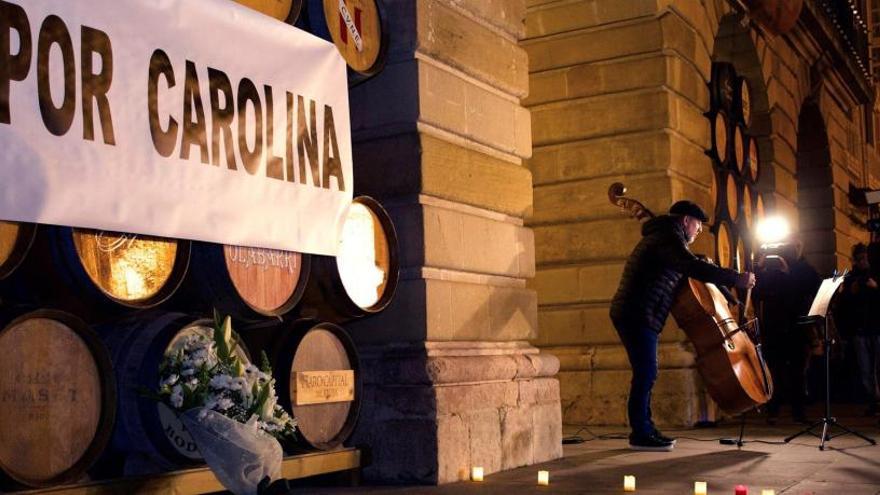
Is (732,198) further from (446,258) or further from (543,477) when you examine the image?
(543,477)

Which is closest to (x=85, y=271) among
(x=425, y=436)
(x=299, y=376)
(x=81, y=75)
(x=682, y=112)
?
(x=81, y=75)

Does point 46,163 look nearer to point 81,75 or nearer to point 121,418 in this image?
point 81,75

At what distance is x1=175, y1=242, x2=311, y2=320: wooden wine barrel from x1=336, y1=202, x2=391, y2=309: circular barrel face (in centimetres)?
59

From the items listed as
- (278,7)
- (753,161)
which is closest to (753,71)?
(753,161)

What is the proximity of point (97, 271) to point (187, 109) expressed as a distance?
35.6 inches

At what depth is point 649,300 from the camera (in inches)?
341

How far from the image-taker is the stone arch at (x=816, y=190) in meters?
20.3

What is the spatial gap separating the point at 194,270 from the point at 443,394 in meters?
1.94

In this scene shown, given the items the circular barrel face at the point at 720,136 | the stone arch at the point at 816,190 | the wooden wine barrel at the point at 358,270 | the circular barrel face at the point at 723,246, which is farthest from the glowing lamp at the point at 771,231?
the wooden wine barrel at the point at 358,270

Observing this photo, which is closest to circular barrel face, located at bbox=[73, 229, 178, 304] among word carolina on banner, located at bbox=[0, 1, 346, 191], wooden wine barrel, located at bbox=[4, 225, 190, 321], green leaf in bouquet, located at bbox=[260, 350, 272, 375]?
wooden wine barrel, located at bbox=[4, 225, 190, 321]

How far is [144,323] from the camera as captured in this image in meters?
4.95

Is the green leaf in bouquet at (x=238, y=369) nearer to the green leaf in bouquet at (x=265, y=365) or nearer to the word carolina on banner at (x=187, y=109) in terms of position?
the green leaf in bouquet at (x=265, y=365)

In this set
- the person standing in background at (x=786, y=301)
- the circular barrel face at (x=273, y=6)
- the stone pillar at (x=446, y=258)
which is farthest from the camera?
the person standing in background at (x=786, y=301)

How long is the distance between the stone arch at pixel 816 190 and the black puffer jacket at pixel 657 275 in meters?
12.3
